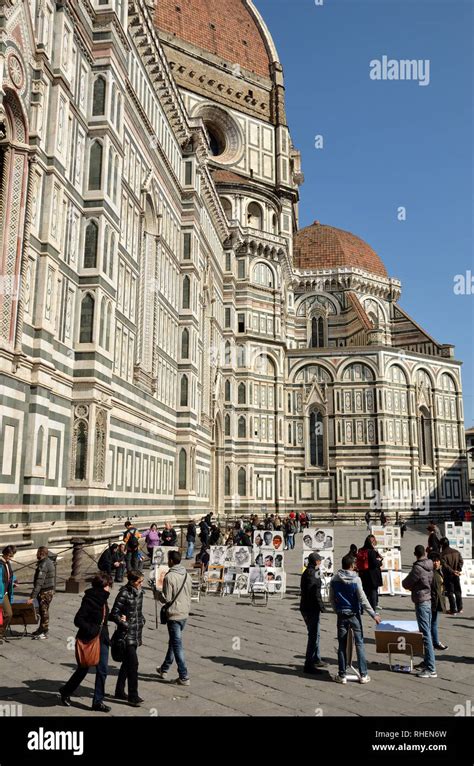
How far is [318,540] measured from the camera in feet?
47.8

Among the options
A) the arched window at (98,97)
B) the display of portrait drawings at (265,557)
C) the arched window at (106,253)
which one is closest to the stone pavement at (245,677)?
the display of portrait drawings at (265,557)

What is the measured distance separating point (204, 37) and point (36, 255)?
4078 cm

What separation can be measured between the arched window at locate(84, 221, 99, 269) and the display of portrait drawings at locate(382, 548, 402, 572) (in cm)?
1059

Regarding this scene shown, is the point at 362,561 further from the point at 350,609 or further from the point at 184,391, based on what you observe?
the point at 184,391

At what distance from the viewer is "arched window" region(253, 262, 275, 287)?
155ft

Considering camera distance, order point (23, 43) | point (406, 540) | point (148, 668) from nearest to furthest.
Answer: point (148, 668)
point (23, 43)
point (406, 540)

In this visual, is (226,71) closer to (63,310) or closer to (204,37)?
(204,37)

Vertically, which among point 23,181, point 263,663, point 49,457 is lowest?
point 263,663

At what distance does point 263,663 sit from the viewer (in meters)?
8.59

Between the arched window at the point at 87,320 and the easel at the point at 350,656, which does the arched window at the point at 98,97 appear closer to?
the arched window at the point at 87,320

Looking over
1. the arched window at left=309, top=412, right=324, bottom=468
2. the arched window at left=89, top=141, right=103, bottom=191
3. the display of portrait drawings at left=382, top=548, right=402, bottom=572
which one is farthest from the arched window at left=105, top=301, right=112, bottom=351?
the arched window at left=309, top=412, right=324, bottom=468

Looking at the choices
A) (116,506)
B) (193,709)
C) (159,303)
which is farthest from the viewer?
(159,303)

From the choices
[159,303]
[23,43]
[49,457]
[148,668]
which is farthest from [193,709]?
[159,303]

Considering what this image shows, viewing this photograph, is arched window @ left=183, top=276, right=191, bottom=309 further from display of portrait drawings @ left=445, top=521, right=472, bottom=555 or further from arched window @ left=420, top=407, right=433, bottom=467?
arched window @ left=420, top=407, right=433, bottom=467
